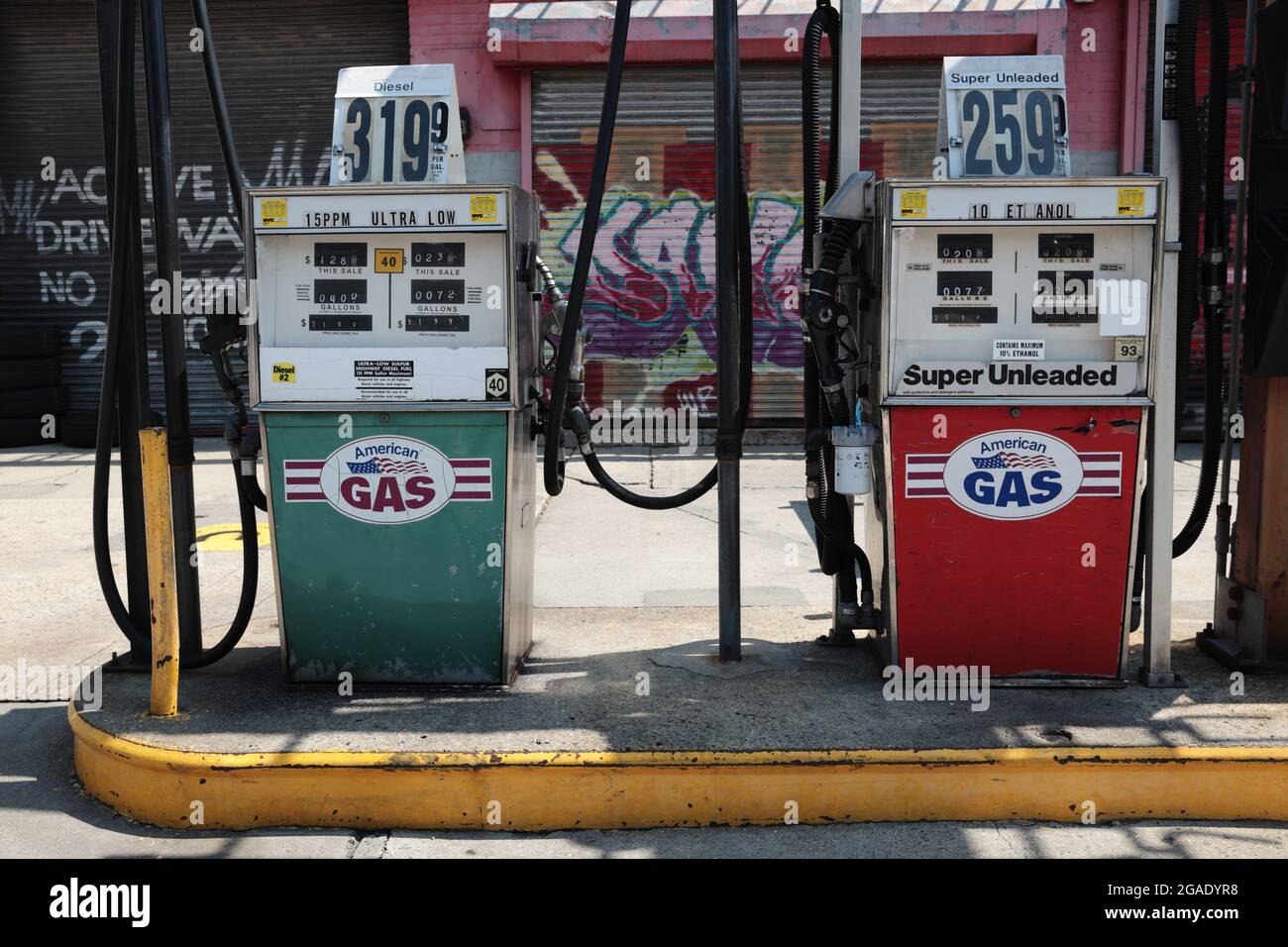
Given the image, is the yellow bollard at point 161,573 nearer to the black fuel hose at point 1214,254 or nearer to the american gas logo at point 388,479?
the american gas logo at point 388,479

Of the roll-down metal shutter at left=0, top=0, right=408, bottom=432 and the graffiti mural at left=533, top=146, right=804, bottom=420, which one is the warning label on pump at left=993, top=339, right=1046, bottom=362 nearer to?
the graffiti mural at left=533, top=146, right=804, bottom=420

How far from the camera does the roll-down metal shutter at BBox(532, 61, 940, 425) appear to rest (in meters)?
12.3

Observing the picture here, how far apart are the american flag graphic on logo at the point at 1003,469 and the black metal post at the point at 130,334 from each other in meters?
2.90

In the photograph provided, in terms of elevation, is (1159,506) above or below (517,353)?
below

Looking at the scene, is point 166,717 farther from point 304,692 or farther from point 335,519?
point 335,519

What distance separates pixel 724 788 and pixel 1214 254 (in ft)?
9.25

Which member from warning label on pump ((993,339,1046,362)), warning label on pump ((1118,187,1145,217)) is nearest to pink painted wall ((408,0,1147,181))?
warning label on pump ((1118,187,1145,217))

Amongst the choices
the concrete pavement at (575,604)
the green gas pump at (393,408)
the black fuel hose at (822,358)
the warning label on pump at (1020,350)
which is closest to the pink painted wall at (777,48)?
the concrete pavement at (575,604)

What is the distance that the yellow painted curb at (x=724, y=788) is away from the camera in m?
4.04

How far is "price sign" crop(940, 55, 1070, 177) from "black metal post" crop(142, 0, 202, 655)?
295 centimetres

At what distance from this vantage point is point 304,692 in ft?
15.6
